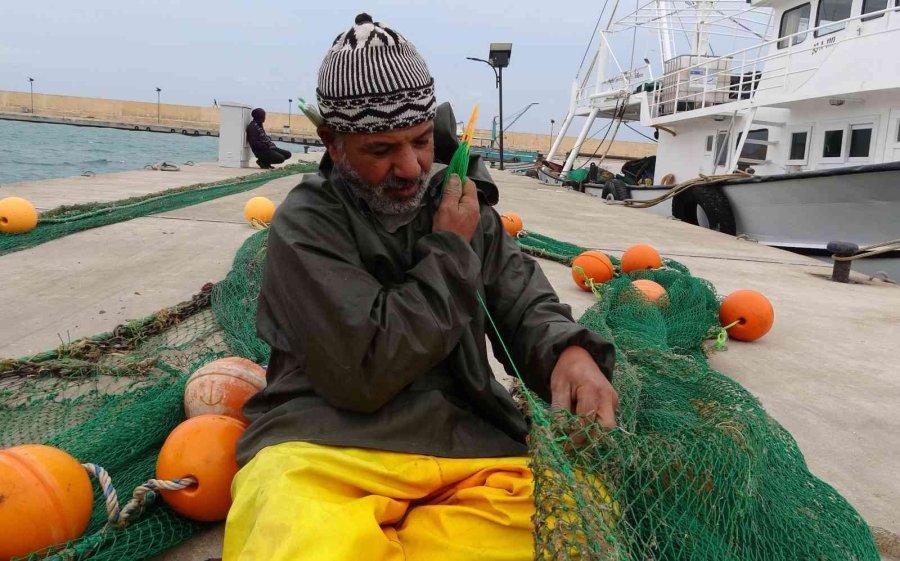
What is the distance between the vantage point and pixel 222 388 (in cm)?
251

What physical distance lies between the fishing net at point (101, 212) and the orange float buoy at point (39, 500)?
4329mm

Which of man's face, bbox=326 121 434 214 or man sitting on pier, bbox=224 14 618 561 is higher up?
man's face, bbox=326 121 434 214

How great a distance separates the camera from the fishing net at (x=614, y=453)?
1.57 m

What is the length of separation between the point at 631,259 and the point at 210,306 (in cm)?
338

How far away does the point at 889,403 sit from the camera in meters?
3.59

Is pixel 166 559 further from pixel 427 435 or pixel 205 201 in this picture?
pixel 205 201

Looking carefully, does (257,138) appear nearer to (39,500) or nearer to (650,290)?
(650,290)

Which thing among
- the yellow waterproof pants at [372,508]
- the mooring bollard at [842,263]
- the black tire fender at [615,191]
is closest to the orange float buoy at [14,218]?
the yellow waterproof pants at [372,508]

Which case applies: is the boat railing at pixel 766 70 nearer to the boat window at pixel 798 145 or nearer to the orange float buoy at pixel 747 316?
the boat window at pixel 798 145

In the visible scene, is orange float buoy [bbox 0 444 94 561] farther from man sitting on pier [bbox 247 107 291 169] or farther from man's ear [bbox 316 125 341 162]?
man sitting on pier [bbox 247 107 291 169]

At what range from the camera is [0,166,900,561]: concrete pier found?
3008 millimetres

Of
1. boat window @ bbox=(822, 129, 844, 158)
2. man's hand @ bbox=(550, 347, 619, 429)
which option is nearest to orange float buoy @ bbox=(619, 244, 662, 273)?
man's hand @ bbox=(550, 347, 619, 429)

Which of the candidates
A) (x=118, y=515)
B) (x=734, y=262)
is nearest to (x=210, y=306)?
(x=118, y=515)

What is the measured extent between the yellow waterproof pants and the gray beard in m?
0.65
